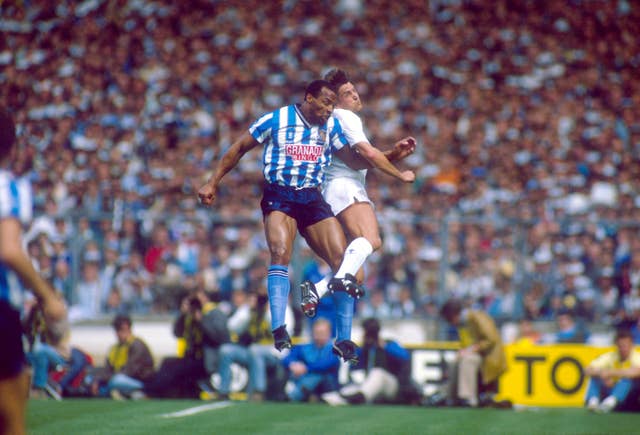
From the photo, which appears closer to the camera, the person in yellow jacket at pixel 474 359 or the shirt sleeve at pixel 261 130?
the shirt sleeve at pixel 261 130

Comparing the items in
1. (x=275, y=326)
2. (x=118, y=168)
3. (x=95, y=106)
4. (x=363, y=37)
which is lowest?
(x=275, y=326)

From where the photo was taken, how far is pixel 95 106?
21.9m

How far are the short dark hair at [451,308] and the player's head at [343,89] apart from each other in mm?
5738

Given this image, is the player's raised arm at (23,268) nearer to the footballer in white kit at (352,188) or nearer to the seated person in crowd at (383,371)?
the footballer in white kit at (352,188)

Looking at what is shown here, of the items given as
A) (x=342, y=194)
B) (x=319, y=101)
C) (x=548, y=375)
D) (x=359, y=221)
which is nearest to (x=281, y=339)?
(x=359, y=221)

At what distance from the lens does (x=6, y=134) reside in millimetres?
4973

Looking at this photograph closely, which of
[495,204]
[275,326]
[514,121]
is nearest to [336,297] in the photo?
[275,326]

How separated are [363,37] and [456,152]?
4.83m

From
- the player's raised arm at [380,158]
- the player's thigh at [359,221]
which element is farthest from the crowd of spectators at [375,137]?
the player's raised arm at [380,158]

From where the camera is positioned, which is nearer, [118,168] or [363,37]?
[118,168]

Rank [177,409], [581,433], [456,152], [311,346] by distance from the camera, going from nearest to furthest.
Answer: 1. [581,433]
2. [177,409]
3. [311,346]
4. [456,152]

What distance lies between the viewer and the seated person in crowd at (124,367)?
47.6 feet

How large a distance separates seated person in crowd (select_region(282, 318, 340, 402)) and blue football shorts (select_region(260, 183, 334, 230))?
5.67 meters

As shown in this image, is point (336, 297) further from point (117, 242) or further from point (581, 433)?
point (117, 242)
